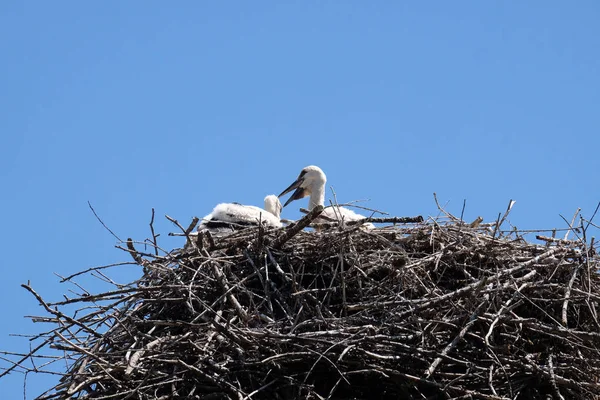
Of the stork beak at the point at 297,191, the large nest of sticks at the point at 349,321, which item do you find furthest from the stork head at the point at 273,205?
the large nest of sticks at the point at 349,321

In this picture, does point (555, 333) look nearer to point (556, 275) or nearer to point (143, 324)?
point (556, 275)

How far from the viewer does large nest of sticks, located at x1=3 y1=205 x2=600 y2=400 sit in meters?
5.26

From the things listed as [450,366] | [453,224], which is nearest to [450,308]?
[450,366]

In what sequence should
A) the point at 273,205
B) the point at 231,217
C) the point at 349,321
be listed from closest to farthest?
the point at 349,321 → the point at 231,217 → the point at 273,205

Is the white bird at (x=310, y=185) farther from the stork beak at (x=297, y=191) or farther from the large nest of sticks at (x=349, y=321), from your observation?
the large nest of sticks at (x=349, y=321)

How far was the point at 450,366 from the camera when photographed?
17.8 ft

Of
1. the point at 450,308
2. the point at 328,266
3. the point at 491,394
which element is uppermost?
the point at 328,266

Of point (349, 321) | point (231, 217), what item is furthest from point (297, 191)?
point (349, 321)

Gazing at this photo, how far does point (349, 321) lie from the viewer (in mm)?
5465

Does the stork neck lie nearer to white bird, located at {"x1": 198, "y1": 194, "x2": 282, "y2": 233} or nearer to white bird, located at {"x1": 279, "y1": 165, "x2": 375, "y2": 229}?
white bird, located at {"x1": 279, "y1": 165, "x2": 375, "y2": 229}

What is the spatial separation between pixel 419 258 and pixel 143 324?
166 cm

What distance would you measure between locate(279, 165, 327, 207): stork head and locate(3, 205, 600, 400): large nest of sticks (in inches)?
126

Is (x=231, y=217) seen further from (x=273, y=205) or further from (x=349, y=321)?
(x=349, y=321)

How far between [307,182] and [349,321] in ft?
13.9
